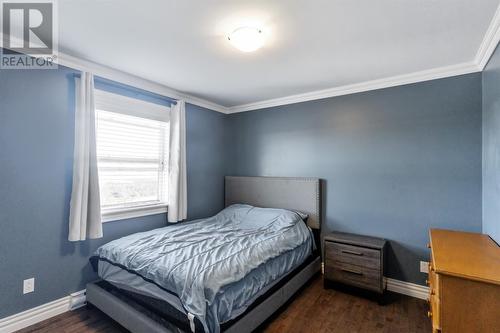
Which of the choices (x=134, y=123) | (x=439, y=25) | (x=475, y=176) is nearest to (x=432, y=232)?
(x=475, y=176)

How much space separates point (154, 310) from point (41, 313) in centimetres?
118

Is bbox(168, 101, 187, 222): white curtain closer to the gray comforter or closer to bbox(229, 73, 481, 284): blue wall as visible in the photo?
the gray comforter

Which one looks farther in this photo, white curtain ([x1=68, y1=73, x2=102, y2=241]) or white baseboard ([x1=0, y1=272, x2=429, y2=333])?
white curtain ([x1=68, y1=73, x2=102, y2=241])

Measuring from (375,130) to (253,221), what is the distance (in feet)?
6.32

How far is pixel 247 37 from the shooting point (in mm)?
1839

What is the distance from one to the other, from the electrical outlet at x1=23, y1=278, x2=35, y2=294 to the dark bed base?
423 millimetres

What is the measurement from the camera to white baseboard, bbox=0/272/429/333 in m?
2.00

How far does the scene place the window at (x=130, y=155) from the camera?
2670mm

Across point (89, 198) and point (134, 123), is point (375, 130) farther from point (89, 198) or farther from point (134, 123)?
point (89, 198)

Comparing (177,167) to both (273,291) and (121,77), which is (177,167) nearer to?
(121,77)

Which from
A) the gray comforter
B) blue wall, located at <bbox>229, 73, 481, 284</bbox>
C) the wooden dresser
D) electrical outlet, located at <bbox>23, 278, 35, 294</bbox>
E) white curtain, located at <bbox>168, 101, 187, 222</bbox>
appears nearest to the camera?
the wooden dresser

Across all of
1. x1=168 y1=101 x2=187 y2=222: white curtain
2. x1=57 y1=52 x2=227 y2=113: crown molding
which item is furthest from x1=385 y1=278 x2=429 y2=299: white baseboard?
x1=57 y1=52 x2=227 y2=113: crown molding

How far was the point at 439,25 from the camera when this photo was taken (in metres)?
1.81

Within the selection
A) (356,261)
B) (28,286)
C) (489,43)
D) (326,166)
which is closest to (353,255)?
(356,261)
